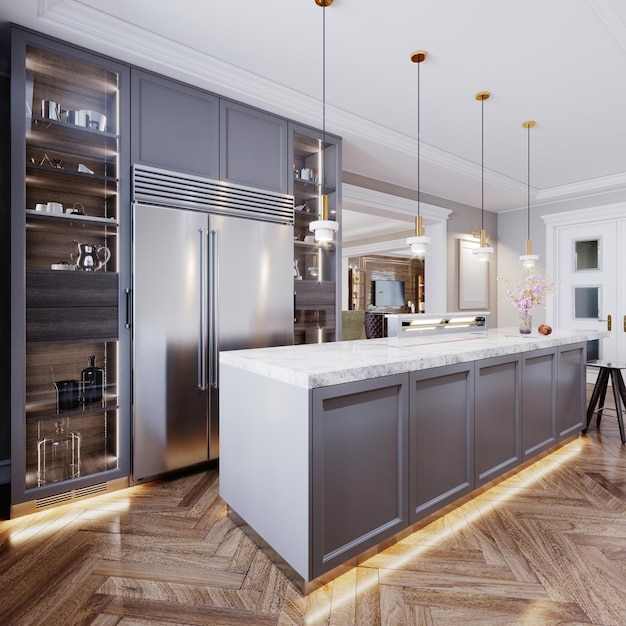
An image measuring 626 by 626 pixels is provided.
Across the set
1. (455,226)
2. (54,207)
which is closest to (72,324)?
(54,207)

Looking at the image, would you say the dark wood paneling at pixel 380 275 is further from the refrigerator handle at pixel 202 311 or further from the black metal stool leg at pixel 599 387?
the refrigerator handle at pixel 202 311

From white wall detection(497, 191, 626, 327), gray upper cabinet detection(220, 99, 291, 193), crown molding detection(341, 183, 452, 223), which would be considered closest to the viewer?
gray upper cabinet detection(220, 99, 291, 193)

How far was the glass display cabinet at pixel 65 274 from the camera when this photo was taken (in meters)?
2.29

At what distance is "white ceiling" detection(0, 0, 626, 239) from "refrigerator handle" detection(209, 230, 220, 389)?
108 cm

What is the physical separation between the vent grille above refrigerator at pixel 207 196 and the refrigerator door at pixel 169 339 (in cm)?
8

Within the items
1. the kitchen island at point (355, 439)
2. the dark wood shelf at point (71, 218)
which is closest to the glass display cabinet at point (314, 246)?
the kitchen island at point (355, 439)

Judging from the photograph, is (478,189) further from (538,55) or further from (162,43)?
(162,43)

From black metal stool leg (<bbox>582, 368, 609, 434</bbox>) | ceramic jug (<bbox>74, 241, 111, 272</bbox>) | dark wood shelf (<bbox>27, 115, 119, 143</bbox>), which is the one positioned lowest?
black metal stool leg (<bbox>582, 368, 609, 434</bbox>)

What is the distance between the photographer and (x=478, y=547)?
2.02 m

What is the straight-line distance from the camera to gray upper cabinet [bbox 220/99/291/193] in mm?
3023

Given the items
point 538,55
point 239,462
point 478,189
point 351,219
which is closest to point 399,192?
point 478,189

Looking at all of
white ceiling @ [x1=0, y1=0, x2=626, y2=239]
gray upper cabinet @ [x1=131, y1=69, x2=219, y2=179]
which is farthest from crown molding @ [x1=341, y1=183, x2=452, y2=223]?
gray upper cabinet @ [x1=131, y1=69, x2=219, y2=179]

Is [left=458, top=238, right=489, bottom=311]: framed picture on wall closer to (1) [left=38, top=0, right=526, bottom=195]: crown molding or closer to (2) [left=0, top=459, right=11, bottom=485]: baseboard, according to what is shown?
(1) [left=38, top=0, right=526, bottom=195]: crown molding

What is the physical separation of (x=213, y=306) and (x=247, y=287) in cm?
30
